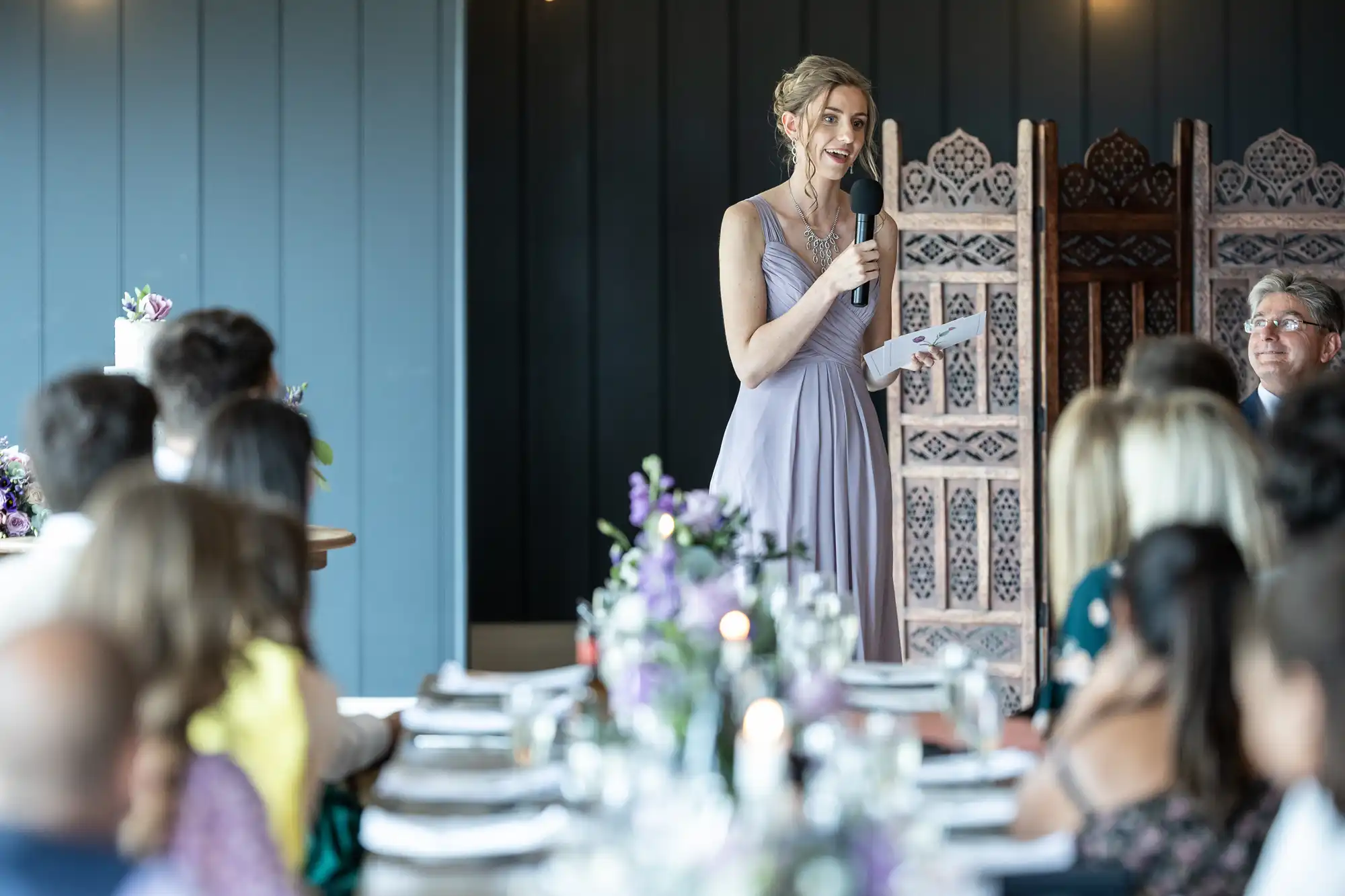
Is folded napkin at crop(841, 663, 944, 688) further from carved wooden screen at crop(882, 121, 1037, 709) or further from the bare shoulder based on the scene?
carved wooden screen at crop(882, 121, 1037, 709)

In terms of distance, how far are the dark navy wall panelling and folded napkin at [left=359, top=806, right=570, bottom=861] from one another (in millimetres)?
2992

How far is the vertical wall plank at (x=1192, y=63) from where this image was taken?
600 centimetres

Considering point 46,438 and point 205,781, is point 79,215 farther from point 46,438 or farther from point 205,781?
point 205,781

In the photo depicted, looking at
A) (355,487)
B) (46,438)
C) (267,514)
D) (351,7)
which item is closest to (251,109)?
(351,7)

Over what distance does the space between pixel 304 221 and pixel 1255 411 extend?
2885 mm

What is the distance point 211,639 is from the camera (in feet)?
4.61

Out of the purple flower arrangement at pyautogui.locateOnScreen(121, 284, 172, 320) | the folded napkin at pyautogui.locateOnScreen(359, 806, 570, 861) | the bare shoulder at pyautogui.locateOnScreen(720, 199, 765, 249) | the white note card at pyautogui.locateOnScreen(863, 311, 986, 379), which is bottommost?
the folded napkin at pyautogui.locateOnScreen(359, 806, 570, 861)

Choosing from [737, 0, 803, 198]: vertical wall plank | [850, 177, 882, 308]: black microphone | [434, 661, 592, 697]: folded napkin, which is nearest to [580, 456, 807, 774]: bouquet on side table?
[434, 661, 592, 697]: folded napkin

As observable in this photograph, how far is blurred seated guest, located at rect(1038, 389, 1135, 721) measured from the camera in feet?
6.90

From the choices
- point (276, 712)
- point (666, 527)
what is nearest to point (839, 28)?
point (666, 527)

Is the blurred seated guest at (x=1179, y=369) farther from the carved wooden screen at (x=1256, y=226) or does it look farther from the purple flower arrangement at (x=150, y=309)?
the carved wooden screen at (x=1256, y=226)

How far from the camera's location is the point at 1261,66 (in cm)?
601

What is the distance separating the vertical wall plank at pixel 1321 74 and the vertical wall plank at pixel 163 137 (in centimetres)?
424

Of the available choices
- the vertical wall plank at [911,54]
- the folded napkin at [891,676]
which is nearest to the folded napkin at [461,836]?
the folded napkin at [891,676]
